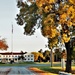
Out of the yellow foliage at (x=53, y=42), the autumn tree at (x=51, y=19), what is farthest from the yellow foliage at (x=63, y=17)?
the yellow foliage at (x=53, y=42)

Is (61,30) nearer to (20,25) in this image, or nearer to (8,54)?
(20,25)

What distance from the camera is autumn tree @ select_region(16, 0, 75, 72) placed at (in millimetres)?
38250

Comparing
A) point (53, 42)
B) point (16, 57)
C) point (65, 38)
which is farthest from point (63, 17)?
point (16, 57)

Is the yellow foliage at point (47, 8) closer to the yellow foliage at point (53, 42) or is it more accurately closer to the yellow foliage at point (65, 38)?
the yellow foliage at point (65, 38)

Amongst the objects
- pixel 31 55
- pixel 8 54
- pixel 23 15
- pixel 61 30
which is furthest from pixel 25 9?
pixel 8 54

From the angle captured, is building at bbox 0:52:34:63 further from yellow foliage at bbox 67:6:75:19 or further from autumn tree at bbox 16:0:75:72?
yellow foliage at bbox 67:6:75:19

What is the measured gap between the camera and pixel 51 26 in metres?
39.0

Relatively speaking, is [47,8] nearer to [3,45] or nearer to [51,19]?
[51,19]

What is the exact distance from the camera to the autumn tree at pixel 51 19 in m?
38.2

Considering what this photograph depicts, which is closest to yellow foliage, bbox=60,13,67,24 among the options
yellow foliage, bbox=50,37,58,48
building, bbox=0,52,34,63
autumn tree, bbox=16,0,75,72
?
autumn tree, bbox=16,0,75,72

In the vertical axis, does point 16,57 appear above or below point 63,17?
above

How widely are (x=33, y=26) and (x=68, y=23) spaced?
7892mm

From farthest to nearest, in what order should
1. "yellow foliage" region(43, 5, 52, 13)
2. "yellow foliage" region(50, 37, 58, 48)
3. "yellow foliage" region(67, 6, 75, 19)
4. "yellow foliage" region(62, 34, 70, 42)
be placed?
"yellow foliage" region(50, 37, 58, 48)
"yellow foliage" region(62, 34, 70, 42)
"yellow foliage" region(43, 5, 52, 13)
"yellow foliage" region(67, 6, 75, 19)

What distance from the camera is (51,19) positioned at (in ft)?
130
